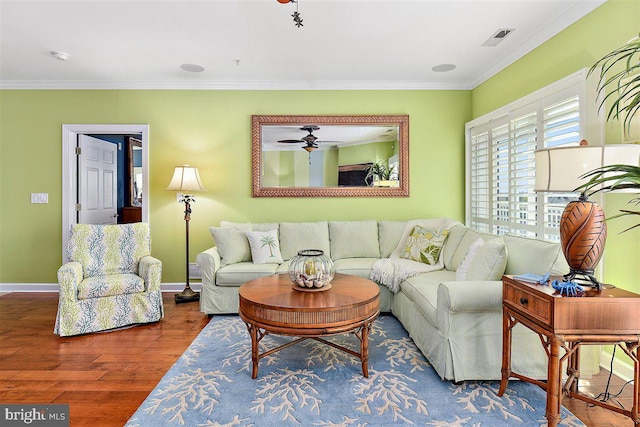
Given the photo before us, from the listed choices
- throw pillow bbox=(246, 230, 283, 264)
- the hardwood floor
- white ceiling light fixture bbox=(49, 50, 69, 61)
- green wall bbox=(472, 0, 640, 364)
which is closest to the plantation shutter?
green wall bbox=(472, 0, 640, 364)

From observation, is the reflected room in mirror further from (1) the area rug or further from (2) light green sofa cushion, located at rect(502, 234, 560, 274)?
(1) the area rug

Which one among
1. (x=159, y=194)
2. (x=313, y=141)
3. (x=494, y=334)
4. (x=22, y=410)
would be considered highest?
(x=313, y=141)

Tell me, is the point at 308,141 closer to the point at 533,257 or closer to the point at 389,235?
the point at 389,235

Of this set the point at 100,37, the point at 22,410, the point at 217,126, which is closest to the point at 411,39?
the point at 217,126

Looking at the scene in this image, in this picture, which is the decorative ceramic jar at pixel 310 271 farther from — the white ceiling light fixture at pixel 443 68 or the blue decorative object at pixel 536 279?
the white ceiling light fixture at pixel 443 68

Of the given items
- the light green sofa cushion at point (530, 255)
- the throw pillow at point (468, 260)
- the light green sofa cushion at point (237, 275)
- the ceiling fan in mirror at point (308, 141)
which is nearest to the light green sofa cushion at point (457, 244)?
the throw pillow at point (468, 260)

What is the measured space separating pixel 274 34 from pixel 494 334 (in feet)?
9.61

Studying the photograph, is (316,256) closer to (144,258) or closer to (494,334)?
(494,334)

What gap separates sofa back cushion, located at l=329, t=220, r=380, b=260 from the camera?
4.05 metres

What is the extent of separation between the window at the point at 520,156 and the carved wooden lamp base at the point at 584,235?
3.36ft

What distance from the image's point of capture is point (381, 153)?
14.7 ft

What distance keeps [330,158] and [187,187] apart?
5.75 feet

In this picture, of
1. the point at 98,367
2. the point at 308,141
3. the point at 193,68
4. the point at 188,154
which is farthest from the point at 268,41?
the point at 98,367

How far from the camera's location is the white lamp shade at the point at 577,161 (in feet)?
5.81
